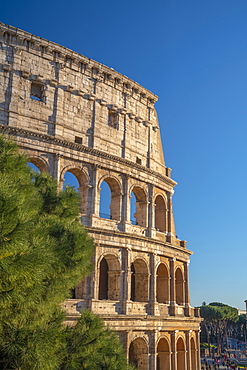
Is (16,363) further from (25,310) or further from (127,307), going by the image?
(127,307)

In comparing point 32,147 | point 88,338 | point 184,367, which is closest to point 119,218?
point 32,147

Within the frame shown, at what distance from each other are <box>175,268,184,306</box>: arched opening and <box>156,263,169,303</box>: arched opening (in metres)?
1.90

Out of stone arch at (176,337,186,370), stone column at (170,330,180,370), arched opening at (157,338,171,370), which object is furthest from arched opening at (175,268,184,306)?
arched opening at (157,338,171,370)

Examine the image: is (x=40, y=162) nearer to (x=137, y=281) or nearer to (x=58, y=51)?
(x=58, y=51)

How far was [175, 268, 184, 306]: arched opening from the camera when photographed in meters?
26.5

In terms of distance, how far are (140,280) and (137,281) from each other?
0.66 feet

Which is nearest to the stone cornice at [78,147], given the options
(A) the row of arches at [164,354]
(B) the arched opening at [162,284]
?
(B) the arched opening at [162,284]

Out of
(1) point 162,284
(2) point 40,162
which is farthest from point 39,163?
(1) point 162,284

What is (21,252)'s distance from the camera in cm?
759

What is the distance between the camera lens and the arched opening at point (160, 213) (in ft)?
86.3

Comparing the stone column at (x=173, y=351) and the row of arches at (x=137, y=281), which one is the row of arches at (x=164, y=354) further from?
the row of arches at (x=137, y=281)

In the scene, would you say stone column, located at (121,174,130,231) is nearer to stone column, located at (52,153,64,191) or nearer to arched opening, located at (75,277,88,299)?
arched opening, located at (75,277,88,299)

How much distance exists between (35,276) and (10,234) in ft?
3.04

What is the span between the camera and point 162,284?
25281mm
